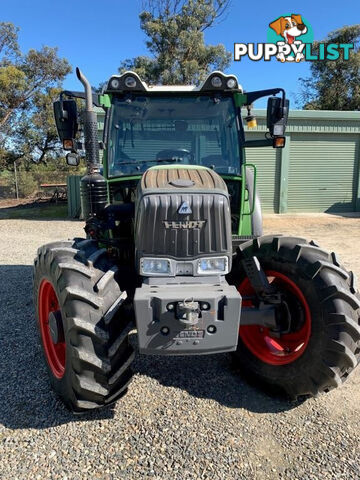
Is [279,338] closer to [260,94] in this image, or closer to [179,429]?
[179,429]

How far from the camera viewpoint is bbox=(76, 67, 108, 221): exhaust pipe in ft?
11.5

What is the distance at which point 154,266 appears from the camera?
2.65m

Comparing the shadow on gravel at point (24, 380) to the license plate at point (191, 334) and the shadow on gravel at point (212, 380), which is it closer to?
the shadow on gravel at point (212, 380)

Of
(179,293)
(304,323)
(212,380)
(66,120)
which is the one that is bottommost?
(212,380)

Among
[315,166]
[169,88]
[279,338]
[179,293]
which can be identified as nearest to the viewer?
[179,293]

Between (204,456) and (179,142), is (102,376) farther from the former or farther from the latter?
(179,142)

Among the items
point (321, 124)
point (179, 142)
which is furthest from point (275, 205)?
point (179, 142)

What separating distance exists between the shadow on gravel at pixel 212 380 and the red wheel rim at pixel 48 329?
67cm

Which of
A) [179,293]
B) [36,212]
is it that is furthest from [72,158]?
[36,212]

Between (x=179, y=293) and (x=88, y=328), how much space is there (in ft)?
2.03

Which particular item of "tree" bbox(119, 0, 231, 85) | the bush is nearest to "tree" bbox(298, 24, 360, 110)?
"tree" bbox(119, 0, 231, 85)

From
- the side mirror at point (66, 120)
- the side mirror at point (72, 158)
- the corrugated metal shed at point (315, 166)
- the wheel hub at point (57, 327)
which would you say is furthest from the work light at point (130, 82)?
the corrugated metal shed at point (315, 166)

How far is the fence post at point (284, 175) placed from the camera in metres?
14.6

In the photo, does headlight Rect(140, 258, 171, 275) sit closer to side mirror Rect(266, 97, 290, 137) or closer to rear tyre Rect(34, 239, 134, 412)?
rear tyre Rect(34, 239, 134, 412)
